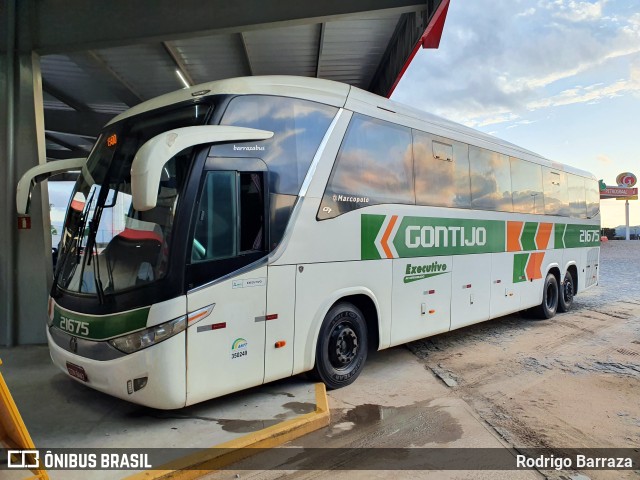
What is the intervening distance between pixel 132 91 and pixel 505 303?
10545 millimetres

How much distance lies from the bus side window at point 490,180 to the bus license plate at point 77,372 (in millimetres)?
6076

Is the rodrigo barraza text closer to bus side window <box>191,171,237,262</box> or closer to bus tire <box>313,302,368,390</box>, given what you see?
bus tire <box>313,302,368,390</box>

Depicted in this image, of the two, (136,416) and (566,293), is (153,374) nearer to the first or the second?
(136,416)

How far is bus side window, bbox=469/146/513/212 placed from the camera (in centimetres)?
770

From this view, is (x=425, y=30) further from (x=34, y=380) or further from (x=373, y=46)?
(x=34, y=380)

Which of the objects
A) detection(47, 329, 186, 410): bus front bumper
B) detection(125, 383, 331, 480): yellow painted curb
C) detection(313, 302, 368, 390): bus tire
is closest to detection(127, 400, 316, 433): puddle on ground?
detection(125, 383, 331, 480): yellow painted curb

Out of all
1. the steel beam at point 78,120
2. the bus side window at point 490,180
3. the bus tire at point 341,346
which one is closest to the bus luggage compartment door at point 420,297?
the bus tire at point 341,346

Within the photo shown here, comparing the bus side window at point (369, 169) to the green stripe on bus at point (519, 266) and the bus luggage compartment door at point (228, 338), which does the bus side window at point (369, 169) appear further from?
the green stripe on bus at point (519, 266)

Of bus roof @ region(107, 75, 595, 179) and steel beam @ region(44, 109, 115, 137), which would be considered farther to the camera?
steel beam @ region(44, 109, 115, 137)

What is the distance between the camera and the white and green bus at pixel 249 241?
156 inches

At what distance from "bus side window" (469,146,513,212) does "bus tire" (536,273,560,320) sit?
2.47 meters

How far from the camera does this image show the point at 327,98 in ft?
17.3

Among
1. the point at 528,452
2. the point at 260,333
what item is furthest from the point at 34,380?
the point at 528,452

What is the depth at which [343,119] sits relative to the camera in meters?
5.41
